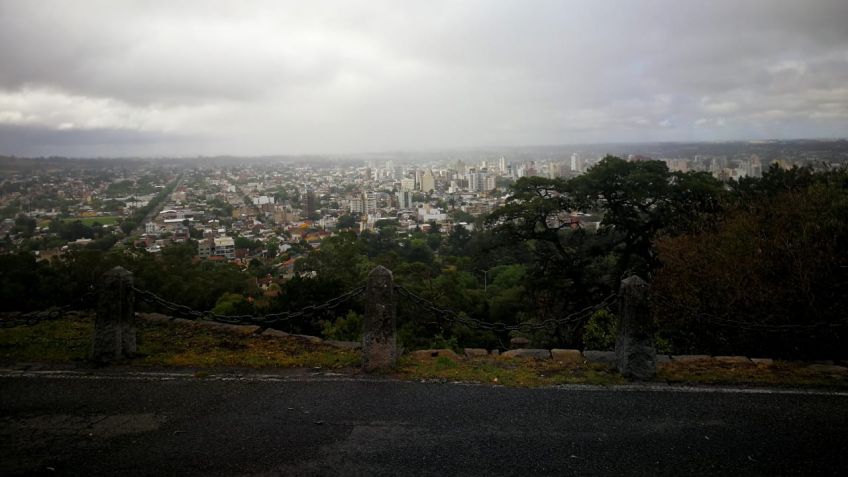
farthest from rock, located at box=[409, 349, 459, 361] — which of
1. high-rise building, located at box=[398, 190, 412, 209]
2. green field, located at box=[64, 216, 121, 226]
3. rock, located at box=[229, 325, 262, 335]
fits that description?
high-rise building, located at box=[398, 190, 412, 209]

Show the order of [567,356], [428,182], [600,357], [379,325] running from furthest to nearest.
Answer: [428,182] < [567,356] < [600,357] < [379,325]

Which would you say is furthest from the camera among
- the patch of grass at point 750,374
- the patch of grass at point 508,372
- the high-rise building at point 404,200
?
the high-rise building at point 404,200

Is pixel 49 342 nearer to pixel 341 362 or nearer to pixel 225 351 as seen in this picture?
pixel 225 351

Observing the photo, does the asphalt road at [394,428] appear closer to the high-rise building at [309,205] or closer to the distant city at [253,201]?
the distant city at [253,201]

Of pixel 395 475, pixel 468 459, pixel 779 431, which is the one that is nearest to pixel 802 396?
pixel 779 431

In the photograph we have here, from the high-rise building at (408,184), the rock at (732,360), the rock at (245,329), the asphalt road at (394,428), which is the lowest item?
the rock at (245,329)

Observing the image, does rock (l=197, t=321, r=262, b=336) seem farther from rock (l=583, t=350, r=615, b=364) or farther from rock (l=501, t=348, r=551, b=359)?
rock (l=583, t=350, r=615, b=364)

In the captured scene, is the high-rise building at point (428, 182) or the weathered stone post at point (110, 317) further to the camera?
the high-rise building at point (428, 182)

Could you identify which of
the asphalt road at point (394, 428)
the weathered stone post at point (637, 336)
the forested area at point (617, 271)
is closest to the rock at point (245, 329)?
the asphalt road at point (394, 428)

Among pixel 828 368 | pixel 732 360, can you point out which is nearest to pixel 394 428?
pixel 732 360
